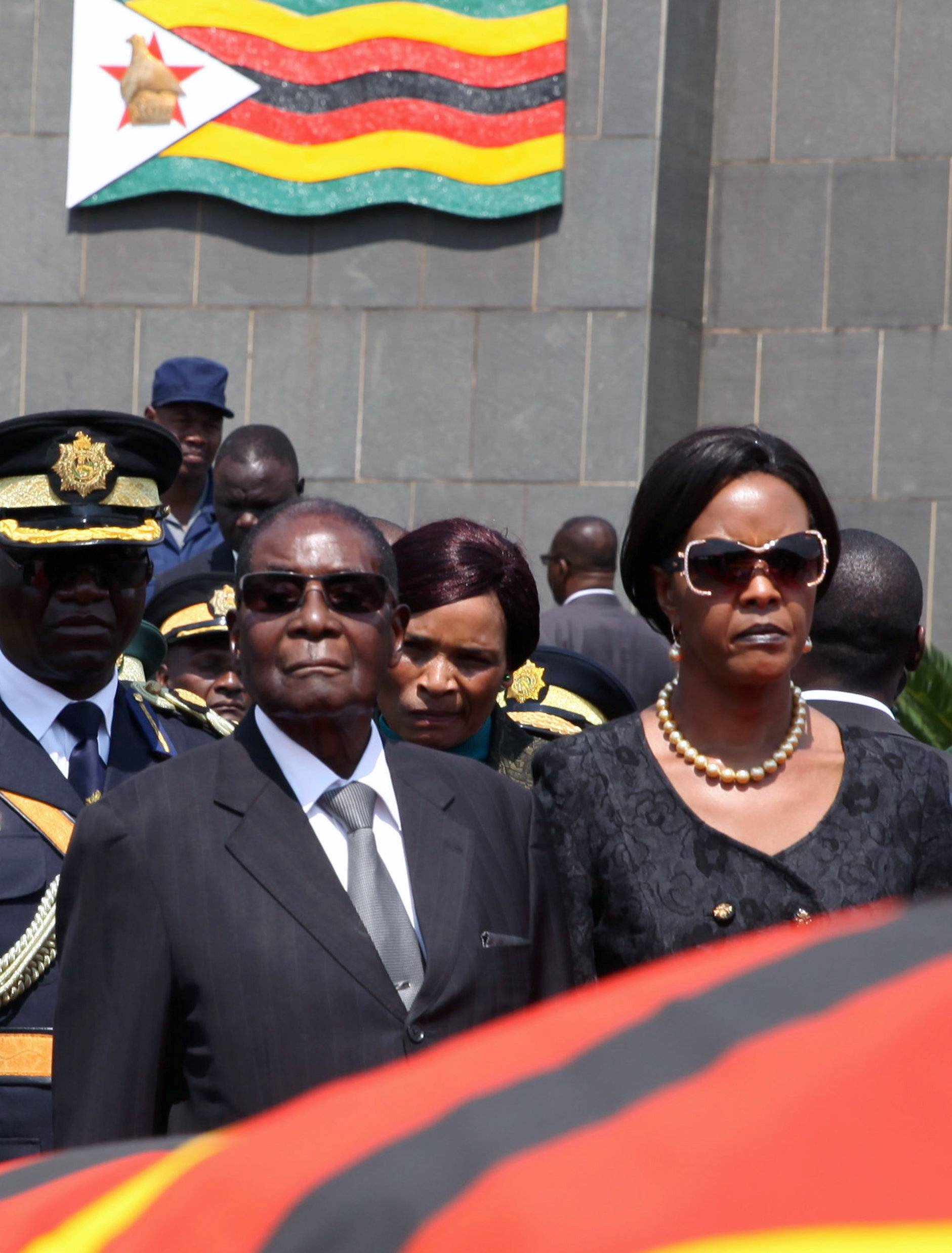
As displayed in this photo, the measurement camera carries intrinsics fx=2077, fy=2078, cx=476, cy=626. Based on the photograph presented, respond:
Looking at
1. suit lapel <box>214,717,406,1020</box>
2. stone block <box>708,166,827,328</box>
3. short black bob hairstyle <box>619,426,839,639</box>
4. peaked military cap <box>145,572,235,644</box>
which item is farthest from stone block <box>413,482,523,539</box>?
suit lapel <box>214,717,406,1020</box>

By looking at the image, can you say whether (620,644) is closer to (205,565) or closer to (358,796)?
(205,565)

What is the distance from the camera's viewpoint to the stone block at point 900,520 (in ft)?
34.9

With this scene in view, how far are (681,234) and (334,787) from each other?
8.21m

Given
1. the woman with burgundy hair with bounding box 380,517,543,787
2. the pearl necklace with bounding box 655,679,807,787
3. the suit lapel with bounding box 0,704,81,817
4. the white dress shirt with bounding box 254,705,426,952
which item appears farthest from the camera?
the woman with burgundy hair with bounding box 380,517,543,787

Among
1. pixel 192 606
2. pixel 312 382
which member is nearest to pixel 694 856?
pixel 192 606

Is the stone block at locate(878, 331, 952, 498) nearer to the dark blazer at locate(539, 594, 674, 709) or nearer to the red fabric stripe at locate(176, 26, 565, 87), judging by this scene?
the red fabric stripe at locate(176, 26, 565, 87)

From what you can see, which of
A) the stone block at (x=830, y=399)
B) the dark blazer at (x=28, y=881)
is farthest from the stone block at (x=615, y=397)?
the dark blazer at (x=28, y=881)

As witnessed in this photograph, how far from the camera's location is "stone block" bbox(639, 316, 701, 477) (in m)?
10.6

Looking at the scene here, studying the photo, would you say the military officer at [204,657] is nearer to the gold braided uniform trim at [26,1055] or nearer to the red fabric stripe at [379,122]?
the gold braided uniform trim at [26,1055]

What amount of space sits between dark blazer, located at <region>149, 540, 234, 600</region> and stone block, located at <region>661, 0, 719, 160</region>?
4.73m

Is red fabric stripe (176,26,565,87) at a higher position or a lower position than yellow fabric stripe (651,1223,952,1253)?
higher

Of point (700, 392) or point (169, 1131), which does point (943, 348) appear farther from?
point (169, 1131)

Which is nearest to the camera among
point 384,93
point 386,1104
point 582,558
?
point 386,1104

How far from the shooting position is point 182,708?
162 inches
